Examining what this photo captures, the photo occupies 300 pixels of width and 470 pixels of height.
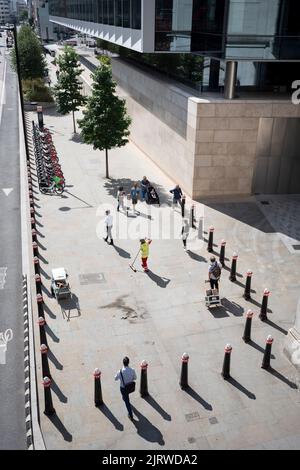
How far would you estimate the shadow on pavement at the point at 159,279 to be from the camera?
15.3m

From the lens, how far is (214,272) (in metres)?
13.9

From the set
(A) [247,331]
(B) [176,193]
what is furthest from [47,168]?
(A) [247,331]

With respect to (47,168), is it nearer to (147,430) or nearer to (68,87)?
(68,87)

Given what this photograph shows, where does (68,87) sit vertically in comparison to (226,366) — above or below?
above

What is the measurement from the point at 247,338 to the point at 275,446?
3469 millimetres

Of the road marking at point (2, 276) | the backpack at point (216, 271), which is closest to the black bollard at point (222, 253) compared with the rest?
the backpack at point (216, 271)

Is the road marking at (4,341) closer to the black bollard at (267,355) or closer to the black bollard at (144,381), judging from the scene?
the black bollard at (144,381)

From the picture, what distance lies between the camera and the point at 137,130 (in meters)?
33.0

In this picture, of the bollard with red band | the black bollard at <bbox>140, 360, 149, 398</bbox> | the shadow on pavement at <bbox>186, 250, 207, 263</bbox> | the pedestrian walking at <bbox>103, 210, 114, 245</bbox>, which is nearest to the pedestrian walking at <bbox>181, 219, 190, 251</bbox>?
the shadow on pavement at <bbox>186, 250, 207, 263</bbox>

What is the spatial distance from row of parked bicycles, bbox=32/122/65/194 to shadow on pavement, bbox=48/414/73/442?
15251 millimetres

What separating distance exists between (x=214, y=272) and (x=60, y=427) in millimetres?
6502

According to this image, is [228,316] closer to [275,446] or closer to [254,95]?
[275,446]

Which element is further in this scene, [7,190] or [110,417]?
[7,190]

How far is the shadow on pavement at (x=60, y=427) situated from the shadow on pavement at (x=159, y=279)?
6203 mm
